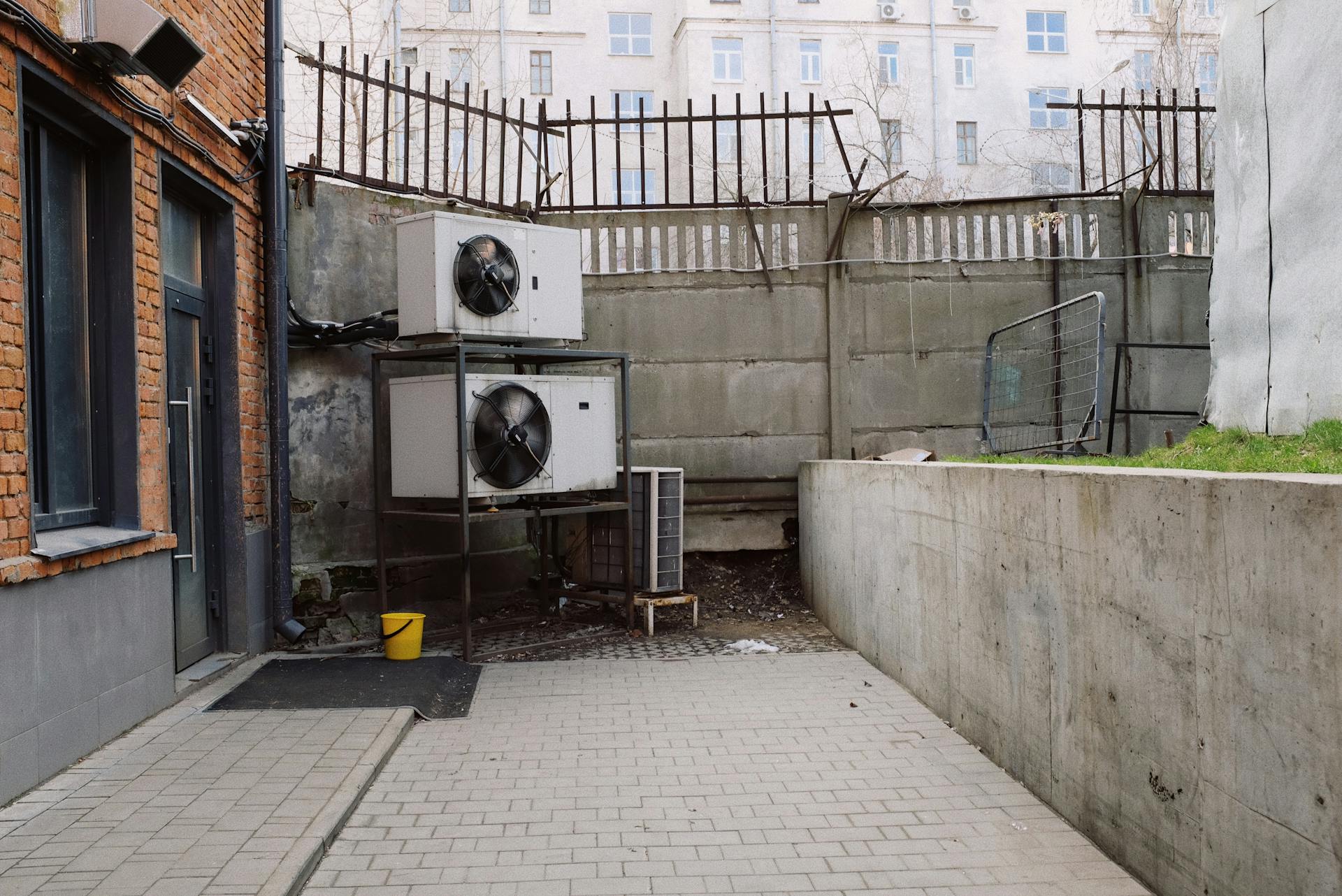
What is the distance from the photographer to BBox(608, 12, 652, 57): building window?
109ft

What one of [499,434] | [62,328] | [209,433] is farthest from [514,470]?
[62,328]

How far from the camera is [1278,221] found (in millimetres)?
5977

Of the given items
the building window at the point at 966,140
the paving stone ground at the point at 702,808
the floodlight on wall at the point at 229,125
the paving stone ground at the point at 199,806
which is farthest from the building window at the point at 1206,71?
A: the paving stone ground at the point at 199,806

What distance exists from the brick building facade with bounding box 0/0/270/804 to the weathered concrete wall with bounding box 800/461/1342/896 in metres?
4.18

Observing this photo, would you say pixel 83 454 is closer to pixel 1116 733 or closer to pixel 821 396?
pixel 1116 733

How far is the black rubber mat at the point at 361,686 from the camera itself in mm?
6008

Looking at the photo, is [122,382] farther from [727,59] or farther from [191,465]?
[727,59]

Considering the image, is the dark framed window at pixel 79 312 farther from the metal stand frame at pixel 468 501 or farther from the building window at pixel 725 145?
the building window at pixel 725 145

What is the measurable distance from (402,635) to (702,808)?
3.38m

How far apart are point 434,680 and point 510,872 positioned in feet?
10.1

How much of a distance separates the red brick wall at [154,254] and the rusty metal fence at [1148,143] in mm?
6349

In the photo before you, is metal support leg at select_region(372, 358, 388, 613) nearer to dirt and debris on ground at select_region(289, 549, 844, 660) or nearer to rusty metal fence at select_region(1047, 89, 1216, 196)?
dirt and debris on ground at select_region(289, 549, 844, 660)

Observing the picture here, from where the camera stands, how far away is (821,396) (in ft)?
31.5

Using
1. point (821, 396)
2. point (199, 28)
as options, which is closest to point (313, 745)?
point (199, 28)
